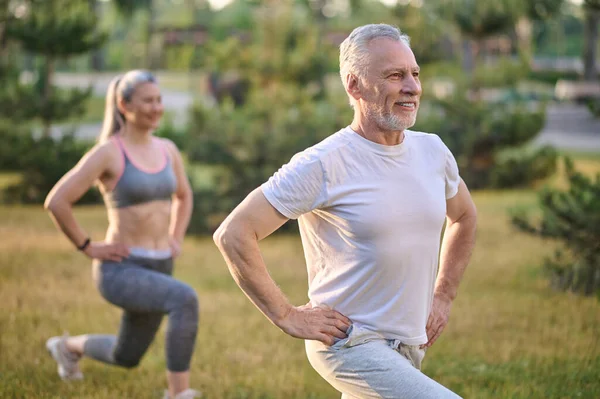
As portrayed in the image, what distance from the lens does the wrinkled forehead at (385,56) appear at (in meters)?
3.69

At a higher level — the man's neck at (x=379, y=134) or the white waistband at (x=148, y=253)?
the man's neck at (x=379, y=134)

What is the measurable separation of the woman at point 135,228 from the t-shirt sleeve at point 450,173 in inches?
83.3

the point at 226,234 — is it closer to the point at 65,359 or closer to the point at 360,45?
the point at 360,45

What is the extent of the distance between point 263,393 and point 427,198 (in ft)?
10.00

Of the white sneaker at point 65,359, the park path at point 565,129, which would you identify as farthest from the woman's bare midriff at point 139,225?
the park path at point 565,129

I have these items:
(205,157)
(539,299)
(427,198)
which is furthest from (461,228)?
(205,157)

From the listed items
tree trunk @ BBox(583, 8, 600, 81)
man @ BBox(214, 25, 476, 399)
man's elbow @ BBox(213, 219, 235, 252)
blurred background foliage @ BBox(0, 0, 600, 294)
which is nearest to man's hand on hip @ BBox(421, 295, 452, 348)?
man @ BBox(214, 25, 476, 399)

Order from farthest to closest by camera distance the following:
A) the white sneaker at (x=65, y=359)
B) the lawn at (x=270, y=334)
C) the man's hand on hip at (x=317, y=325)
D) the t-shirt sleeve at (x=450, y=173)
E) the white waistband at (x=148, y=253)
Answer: the white sneaker at (x=65, y=359), the lawn at (x=270, y=334), the white waistband at (x=148, y=253), the t-shirt sleeve at (x=450, y=173), the man's hand on hip at (x=317, y=325)

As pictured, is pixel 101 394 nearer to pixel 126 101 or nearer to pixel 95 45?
pixel 126 101

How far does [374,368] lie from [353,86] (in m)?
1.08

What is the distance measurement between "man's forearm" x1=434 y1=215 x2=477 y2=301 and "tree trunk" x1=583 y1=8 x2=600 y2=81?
37.3 m

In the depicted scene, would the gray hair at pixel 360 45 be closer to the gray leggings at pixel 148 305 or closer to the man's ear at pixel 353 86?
the man's ear at pixel 353 86

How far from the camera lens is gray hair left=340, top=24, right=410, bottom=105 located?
371 centimetres

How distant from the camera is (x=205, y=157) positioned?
46.8 feet
